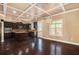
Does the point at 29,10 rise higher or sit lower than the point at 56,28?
higher

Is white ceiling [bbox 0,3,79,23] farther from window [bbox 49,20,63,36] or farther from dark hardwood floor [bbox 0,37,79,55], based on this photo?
dark hardwood floor [bbox 0,37,79,55]

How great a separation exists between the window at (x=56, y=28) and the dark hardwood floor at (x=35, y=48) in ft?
0.59

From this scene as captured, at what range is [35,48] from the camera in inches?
80.2

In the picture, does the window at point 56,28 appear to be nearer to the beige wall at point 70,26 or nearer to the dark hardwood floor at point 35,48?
the beige wall at point 70,26

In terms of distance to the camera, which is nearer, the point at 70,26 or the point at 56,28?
the point at 70,26

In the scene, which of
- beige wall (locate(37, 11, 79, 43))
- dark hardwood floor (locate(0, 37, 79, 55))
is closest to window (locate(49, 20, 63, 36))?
beige wall (locate(37, 11, 79, 43))

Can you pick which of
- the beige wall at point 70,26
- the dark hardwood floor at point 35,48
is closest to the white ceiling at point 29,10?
the beige wall at point 70,26

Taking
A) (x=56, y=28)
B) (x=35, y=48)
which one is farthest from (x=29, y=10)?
(x=35, y=48)

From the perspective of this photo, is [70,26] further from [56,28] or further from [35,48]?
[35,48]

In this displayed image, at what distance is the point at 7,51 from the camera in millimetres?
2008

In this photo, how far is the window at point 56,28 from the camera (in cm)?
205

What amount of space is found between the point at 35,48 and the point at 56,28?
1.76ft

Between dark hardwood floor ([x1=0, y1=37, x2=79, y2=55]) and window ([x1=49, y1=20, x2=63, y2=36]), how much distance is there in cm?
18
